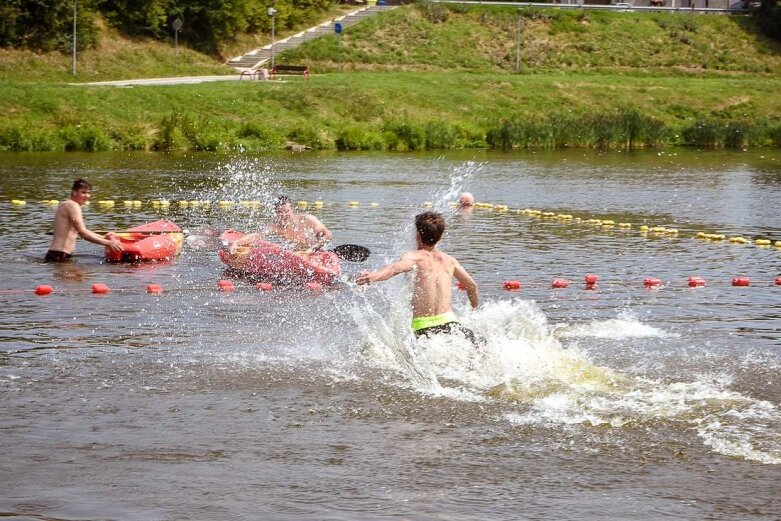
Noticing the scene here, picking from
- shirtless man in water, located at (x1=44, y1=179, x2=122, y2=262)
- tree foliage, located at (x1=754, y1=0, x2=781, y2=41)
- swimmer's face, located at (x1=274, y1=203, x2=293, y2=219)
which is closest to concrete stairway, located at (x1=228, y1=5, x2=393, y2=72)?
tree foliage, located at (x1=754, y1=0, x2=781, y2=41)

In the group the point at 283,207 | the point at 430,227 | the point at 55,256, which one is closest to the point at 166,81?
the point at 55,256

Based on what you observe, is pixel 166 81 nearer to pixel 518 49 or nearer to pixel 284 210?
pixel 518 49

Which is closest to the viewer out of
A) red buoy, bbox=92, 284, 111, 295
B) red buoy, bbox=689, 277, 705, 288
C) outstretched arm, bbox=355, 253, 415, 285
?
outstretched arm, bbox=355, 253, 415, 285

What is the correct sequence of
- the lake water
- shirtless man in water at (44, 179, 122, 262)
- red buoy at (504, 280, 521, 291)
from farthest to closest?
shirtless man in water at (44, 179, 122, 262), red buoy at (504, 280, 521, 291), the lake water

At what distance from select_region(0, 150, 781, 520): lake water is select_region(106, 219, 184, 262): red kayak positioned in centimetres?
39

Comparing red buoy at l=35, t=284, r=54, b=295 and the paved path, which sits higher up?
the paved path

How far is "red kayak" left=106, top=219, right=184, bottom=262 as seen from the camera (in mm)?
19906

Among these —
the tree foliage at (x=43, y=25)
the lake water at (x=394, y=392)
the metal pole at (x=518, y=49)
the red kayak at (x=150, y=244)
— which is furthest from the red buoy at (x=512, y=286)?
the metal pole at (x=518, y=49)

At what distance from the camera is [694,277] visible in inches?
762

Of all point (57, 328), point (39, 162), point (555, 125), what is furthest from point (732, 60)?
point (57, 328)

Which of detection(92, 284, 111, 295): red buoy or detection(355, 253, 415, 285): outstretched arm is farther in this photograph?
detection(92, 284, 111, 295): red buoy

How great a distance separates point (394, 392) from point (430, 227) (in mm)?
1674

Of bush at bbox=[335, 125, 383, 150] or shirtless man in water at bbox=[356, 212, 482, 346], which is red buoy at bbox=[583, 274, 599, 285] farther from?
bush at bbox=[335, 125, 383, 150]

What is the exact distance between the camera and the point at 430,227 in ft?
40.5
